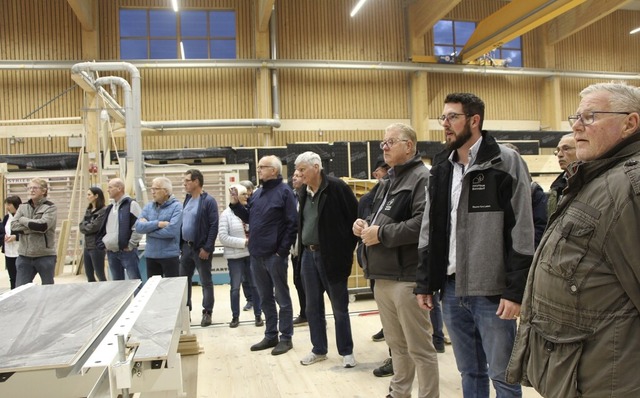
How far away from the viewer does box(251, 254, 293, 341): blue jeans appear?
4102mm

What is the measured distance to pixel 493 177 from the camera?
6.46 feet

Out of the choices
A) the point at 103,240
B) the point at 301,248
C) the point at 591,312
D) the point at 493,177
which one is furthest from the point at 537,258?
the point at 103,240

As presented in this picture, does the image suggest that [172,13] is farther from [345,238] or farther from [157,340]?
[157,340]

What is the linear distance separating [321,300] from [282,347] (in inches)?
26.8

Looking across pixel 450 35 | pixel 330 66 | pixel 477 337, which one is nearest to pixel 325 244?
pixel 477 337

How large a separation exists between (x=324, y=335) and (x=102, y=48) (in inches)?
460

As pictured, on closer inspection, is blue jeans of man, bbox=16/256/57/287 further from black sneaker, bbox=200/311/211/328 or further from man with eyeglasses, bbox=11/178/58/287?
black sneaker, bbox=200/311/211/328

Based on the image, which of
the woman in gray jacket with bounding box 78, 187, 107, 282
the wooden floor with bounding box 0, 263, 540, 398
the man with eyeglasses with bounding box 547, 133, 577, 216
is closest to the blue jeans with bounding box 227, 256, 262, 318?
the wooden floor with bounding box 0, 263, 540, 398

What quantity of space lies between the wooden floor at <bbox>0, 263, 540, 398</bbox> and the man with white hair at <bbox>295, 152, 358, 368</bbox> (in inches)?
7.0

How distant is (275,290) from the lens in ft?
13.6

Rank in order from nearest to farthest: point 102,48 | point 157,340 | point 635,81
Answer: point 157,340
point 102,48
point 635,81

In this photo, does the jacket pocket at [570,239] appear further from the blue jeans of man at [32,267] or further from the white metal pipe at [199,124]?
the white metal pipe at [199,124]

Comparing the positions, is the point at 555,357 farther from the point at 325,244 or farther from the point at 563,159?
the point at 563,159

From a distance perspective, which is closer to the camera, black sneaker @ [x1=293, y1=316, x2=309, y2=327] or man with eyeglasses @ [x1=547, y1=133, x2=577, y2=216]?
man with eyeglasses @ [x1=547, y1=133, x2=577, y2=216]
